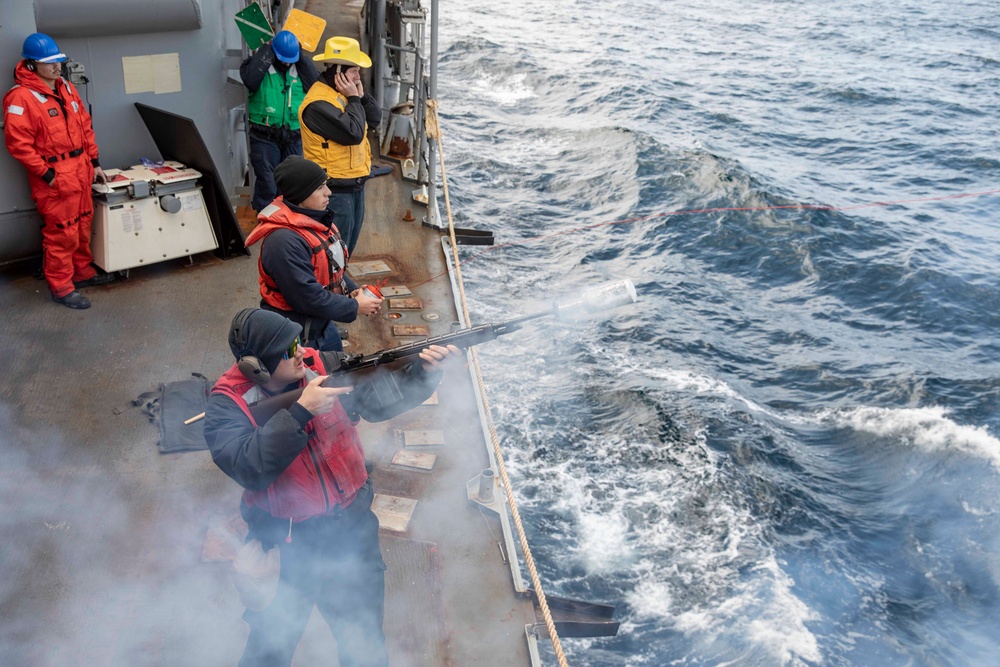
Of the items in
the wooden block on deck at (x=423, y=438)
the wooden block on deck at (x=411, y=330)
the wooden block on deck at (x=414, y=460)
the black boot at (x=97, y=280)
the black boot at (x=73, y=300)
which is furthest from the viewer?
the black boot at (x=97, y=280)

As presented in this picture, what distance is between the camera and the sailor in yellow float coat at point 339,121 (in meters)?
5.08

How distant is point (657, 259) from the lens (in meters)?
13.2

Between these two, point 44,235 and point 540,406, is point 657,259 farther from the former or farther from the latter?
point 44,235

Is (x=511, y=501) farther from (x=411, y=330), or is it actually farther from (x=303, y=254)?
(x=411, y=330)

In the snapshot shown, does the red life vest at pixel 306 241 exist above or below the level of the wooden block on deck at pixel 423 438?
above

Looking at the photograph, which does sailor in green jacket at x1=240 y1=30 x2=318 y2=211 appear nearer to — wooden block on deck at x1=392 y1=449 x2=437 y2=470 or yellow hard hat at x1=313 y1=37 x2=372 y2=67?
yellow hard hat at x1=313 y1=37 x2=372 y2=67

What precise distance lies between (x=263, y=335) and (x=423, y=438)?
249 centimetres

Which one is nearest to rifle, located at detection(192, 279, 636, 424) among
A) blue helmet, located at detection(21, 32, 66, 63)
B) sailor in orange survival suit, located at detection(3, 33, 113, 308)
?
sailor in orange survival suit, located at detection(3, 33, 113, 308)

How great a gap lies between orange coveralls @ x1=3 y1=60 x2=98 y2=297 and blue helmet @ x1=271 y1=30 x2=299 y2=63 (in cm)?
166

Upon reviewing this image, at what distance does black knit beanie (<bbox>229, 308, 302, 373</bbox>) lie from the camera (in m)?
2.64

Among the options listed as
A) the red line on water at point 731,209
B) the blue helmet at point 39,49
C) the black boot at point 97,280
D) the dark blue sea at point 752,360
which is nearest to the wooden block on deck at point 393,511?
the dark blue sea at point 752,360

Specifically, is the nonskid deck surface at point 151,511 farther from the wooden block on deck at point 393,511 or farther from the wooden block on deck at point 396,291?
the wooden block on deck at point 396,291

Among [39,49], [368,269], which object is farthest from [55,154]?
[368,269]

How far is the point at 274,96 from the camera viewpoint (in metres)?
6.71
